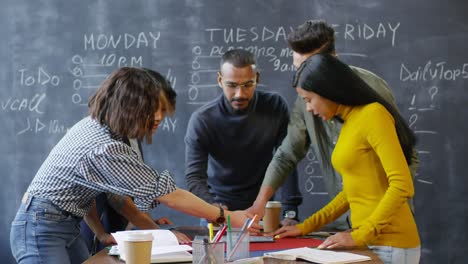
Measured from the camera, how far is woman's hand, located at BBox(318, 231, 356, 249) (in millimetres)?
2381

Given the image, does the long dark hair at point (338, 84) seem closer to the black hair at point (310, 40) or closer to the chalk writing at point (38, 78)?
the black hair at point (310, 40)

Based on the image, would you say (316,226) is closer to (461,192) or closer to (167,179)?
(167,179)

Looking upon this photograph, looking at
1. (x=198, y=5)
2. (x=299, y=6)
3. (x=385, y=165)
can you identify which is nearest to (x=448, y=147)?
(x=299, y=6)

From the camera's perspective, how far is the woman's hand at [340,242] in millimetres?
2381

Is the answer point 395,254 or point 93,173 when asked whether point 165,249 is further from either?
point 395,254

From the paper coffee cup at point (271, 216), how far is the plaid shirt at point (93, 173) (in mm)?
530

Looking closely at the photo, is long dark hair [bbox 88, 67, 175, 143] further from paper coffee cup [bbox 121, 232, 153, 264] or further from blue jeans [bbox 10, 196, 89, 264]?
paper coffee cup [bbox 121, 232, 153, 264]

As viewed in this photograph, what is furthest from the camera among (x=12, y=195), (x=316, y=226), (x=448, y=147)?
(x=12, y=195)

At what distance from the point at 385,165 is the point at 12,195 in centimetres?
305

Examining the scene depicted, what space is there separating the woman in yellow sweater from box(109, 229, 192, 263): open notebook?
1.66ft

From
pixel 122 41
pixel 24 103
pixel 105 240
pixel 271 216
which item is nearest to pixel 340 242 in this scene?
pixel 271 216

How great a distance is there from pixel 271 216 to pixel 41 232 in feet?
3.07

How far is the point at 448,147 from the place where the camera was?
431cm

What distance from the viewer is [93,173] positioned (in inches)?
93.2
